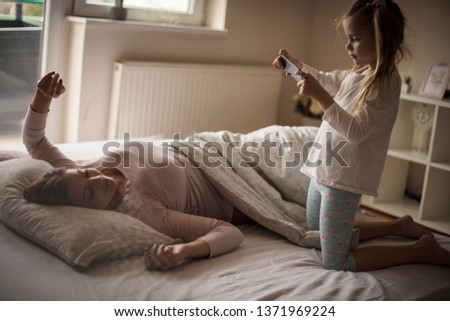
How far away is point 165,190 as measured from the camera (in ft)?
6.08

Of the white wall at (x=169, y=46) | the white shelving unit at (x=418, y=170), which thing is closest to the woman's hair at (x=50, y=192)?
the white wall at (x=169, y=46)

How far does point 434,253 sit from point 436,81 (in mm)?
1490

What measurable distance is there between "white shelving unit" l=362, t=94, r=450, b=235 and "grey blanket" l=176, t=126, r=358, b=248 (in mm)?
1056

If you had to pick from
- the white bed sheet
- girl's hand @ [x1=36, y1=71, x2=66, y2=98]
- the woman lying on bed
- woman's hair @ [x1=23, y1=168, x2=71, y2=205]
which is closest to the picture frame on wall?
the woman lying on bed

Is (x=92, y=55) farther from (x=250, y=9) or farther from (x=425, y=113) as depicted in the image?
(x=425, y=113)

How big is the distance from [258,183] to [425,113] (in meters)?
1.56

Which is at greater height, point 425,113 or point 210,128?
point 425,113

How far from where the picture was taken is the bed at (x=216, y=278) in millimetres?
1491

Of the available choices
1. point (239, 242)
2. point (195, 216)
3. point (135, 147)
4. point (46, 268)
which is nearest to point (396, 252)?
point (239, 242)

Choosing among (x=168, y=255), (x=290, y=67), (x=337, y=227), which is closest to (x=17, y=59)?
(x=290, y=67)

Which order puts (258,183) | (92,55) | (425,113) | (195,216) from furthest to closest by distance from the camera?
(425,113) < (92,55) < (258,183) < (195,216)

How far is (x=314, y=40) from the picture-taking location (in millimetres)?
3959

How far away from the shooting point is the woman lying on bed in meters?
1.69

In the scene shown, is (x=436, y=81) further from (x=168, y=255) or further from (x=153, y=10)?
(x=168, y=255)
